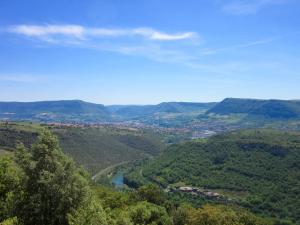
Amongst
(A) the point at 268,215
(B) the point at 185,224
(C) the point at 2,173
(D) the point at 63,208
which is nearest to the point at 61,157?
(D) the point at 63,208

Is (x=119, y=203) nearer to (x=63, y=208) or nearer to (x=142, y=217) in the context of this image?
(x=142, y=217)

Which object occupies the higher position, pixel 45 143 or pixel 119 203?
pixel 45 143

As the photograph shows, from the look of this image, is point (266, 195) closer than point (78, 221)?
No

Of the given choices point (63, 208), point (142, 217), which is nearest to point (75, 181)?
point (63, 208)

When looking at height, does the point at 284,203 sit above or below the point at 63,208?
below

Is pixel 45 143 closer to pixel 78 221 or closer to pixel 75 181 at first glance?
pixel 75 181

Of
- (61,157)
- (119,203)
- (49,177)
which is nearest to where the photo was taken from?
(49,177)

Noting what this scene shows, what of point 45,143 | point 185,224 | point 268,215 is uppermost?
point 45,143

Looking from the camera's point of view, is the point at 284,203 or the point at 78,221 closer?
the point at 78,221

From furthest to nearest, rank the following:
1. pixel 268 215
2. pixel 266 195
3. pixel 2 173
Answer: pixel 266 195
pixel 268 215
pixel 2 173
